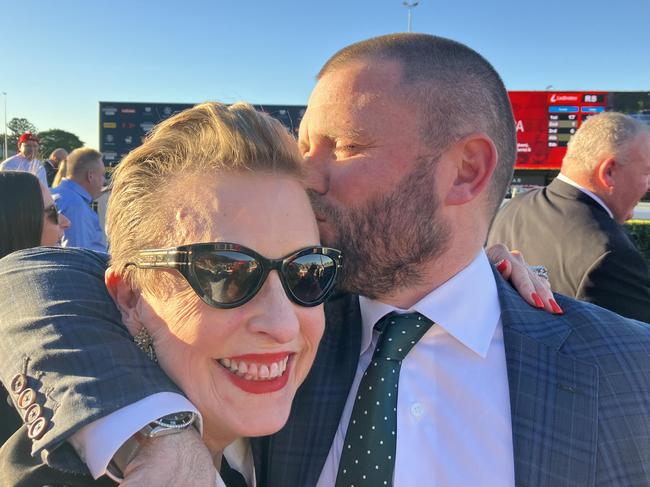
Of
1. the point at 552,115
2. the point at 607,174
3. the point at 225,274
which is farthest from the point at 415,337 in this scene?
the point at 552,115

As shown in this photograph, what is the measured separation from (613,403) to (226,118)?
1161 millimetres

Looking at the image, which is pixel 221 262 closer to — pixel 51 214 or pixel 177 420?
pixel 177 420

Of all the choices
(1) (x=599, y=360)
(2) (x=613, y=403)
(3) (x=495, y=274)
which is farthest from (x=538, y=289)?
(2) (x=613, y=403)

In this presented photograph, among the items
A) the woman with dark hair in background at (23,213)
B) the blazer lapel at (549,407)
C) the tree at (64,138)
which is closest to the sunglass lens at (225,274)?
the blazer lapel at (549,407)

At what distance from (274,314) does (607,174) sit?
312cm

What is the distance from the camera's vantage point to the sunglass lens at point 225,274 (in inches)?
41.2

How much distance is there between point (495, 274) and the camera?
5.59 feet

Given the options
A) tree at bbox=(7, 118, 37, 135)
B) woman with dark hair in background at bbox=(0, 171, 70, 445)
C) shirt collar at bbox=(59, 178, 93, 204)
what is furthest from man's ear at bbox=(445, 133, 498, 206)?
tree at bbox=(7, 118, 37, 135)

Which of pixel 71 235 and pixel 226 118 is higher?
pixel 226 118

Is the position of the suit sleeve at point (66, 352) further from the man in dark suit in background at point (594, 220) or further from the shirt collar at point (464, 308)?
the man in dark suit in background at point (594, 220)

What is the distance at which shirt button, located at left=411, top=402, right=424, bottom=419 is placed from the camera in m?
1.39

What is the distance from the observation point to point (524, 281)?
1.70 metres

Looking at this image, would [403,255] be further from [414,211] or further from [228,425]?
[228,425]

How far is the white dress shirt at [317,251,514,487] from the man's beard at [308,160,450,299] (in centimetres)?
9
